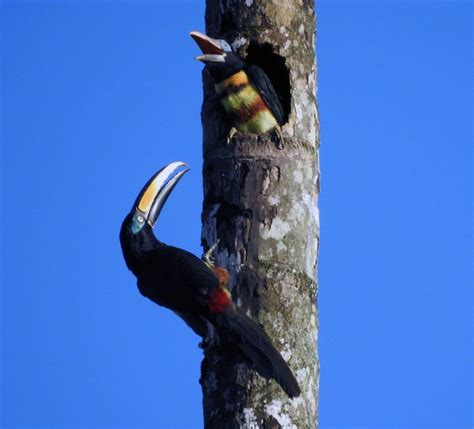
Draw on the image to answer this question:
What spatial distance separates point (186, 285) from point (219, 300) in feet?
1.42

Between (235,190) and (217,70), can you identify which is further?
(217,70)

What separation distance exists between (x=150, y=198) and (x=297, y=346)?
1.54 m

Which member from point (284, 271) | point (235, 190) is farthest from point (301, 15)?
point (284, 271)

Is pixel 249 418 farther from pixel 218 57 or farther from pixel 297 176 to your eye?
pixel 218 57

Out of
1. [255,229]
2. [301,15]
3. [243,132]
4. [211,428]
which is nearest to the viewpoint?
[211,428]

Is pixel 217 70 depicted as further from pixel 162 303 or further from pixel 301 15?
pixel 162 303

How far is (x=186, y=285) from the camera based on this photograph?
546cm

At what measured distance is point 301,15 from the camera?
5.59 meters

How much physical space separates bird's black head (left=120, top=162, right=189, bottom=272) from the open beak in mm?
592

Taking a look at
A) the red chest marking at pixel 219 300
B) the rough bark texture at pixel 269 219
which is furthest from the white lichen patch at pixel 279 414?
the red chest marking at pixel 219 300

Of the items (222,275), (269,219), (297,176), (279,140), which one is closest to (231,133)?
(279,140)

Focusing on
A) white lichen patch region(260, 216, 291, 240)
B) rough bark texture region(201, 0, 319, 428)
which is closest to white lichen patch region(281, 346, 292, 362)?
rough bark texture region(201, 0, 319, 428)

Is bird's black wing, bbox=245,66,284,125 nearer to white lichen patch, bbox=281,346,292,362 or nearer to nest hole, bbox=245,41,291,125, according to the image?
nest hole, bbox=245,41,291,125

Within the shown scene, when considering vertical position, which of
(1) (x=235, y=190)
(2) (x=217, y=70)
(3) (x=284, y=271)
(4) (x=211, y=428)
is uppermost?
(2) (x=217, y=70)
